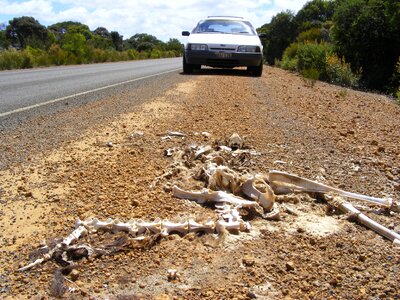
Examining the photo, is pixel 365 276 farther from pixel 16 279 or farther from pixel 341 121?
pixel 341 121

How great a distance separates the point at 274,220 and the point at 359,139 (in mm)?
2276

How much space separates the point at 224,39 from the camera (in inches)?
412

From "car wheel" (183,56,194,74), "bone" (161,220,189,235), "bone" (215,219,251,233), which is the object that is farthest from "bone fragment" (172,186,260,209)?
"car wheel" (183,56,194,74)

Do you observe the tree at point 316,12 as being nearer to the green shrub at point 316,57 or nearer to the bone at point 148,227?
the green shrub at point 316,57

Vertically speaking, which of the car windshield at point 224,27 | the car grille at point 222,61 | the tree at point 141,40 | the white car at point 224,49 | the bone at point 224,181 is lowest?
the tree at point 141,40

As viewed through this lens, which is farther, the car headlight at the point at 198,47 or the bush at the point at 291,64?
the bush at the point at 291,64

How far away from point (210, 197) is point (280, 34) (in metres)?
27.0

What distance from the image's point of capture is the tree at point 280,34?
2770 centimetres

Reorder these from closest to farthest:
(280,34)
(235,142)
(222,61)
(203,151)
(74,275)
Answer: (74,275) → (203,151) → (235,142) → (222,61) → (280,34)

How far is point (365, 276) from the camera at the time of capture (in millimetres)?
1957

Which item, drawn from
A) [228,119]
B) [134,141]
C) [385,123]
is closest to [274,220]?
[134,141]

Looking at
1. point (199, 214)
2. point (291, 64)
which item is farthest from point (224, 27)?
point (199, 214)

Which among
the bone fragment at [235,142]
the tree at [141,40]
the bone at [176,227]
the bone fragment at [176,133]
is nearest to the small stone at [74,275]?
the bone at [176,227]

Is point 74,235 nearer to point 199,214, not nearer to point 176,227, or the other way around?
point 176,227
